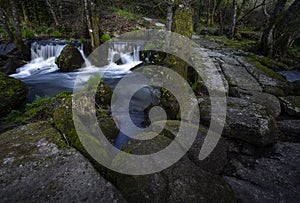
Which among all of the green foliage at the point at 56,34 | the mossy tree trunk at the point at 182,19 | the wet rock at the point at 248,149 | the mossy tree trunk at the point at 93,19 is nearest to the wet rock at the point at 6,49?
the green foliage at the point at 56,34

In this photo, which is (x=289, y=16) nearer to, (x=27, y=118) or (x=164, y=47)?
(x=164, y=47)

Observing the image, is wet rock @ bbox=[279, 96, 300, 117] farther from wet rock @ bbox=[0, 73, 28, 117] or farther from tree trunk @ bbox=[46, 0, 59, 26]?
tree trunk @ bbox=[46, 0, 59, 26]

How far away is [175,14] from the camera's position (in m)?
3.18

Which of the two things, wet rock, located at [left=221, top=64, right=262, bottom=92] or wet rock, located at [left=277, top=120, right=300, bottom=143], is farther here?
wet rock, located at [left=221, top=64, right=262, bottom=92]

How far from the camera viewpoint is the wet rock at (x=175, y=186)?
1.68 metres

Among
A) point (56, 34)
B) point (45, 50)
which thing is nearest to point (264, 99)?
point (45, 50)

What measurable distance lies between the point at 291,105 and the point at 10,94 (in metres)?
7.56

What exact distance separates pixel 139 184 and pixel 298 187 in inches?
80.1

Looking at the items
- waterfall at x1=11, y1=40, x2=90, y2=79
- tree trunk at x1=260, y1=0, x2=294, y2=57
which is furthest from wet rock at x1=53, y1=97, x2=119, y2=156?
waterfall at x1=11, y1=40, x2=90, y2=79

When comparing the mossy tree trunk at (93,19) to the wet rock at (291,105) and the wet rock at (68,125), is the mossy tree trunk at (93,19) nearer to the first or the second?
the wet rock at (68,125)

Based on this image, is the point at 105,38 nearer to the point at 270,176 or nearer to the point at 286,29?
the point at 286,29

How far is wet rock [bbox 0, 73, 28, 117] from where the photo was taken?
4.78m

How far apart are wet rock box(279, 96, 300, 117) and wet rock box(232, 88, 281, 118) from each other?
134 millimetres

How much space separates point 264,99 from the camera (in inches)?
150
